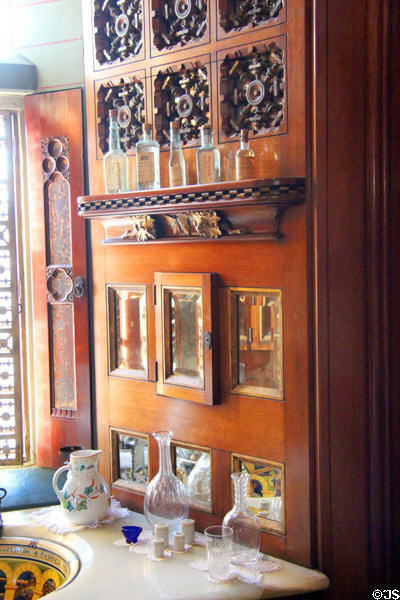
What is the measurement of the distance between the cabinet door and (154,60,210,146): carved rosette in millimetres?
466

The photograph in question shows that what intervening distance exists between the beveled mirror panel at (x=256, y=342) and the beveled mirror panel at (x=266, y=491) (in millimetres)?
216

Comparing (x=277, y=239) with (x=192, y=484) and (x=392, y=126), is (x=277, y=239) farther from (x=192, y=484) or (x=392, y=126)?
(x=192, y=484)

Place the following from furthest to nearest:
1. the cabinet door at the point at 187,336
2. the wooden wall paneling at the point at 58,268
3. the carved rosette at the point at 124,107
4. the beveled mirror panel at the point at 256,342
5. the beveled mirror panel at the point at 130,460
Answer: the wooden wall paneling at the point at 58,268
the beveled mirror panel at the point at 130,460
the carved rosette at the point at 124,107
the cabinet door at the point at 187,336
the beveled mirror panel at the point at 256,342

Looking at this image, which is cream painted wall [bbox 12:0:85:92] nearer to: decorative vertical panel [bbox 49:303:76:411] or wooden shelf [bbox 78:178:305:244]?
wooden shelf [bbox 78:178:305:244]

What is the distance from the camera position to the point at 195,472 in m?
2.15

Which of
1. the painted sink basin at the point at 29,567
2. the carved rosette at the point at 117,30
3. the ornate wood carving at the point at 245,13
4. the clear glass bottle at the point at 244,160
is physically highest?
the carved rosette at the point at 117,30

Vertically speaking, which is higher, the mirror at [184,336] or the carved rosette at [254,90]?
the carved rosette at [254,90]

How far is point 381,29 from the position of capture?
5.48ft

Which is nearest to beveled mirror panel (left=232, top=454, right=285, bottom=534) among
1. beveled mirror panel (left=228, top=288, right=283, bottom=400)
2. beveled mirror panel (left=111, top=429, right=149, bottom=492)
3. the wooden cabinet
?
the wooden cabinet

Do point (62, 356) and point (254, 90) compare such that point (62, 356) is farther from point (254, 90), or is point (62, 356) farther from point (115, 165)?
point (254, 90)

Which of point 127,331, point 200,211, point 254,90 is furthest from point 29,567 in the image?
point 254,90

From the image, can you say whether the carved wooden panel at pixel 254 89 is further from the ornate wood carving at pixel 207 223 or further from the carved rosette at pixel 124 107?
the carved rosette at pixel 124 107

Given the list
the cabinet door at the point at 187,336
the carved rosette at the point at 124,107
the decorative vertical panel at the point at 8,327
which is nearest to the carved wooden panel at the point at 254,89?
the carved rosette at the point at 124,107

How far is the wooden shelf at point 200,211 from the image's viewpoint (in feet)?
5.74
